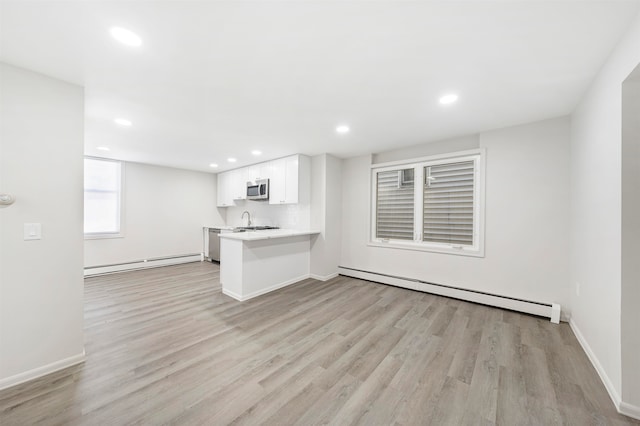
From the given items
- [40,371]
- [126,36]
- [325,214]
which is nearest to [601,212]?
[325,214]

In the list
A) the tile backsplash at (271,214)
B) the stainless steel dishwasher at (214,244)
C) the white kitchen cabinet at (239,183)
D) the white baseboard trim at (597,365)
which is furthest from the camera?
the stainless steel dishwasher at (214,244)

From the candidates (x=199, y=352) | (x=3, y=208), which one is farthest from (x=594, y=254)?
(x=3, y=208)

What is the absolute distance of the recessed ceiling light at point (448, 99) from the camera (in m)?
2.26

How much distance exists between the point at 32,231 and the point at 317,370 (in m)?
2.47

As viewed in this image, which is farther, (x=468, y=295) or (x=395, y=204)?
(x=395, y=204)

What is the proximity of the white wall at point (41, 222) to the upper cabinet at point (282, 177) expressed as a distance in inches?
116

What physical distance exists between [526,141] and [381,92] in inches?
86.8

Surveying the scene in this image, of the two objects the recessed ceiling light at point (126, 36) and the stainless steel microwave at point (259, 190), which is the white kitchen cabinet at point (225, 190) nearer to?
the stainless steel microwave at point (259, 190)

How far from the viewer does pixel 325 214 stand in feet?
14.7

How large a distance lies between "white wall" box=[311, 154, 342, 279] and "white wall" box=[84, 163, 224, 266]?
358 centimetres

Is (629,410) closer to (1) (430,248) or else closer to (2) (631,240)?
(2) (631,240)

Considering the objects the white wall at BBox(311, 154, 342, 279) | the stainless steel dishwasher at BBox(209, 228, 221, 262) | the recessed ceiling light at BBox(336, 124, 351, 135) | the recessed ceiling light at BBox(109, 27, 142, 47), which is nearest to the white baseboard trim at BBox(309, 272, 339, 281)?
the white wall at BBox(311, 154, 342, 279)

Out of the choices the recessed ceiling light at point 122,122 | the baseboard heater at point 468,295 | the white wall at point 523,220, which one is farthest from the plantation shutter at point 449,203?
the recessed ceiling light at point 122,122

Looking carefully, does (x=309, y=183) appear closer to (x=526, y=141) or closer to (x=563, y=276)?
(x=526, y=141)
